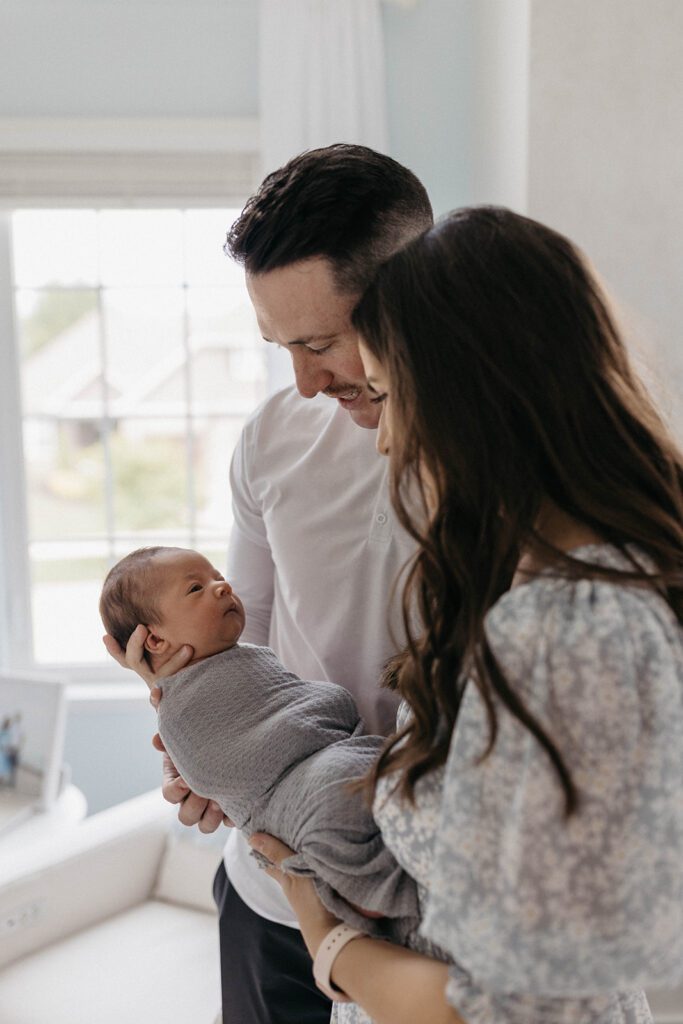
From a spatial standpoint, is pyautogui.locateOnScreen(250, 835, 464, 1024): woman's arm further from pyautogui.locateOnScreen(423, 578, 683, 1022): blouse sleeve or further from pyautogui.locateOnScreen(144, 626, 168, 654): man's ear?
pyautogui.locateOnScreen(144, 626, 168, 654): man's ear

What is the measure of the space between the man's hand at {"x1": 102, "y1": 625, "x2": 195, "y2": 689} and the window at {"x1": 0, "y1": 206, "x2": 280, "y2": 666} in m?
1.87

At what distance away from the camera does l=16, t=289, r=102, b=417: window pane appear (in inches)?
120

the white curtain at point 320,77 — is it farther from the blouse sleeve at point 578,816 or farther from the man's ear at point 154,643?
the blouse sleeve at point 578,816

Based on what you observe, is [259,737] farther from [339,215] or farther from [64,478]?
[64,478]

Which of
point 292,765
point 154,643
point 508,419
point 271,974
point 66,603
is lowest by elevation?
point 271,974

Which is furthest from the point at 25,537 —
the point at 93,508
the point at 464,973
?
the point at 464,973

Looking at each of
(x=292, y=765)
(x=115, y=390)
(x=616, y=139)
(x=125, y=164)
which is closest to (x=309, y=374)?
(x=292, y=765)

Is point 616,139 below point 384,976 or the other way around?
the other way around

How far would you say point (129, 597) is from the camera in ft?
4.38

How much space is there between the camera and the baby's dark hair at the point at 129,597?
52.1 inches

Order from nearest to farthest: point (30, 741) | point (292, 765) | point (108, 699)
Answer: point (292, 765) < point (30, 741) < point (108, 699)

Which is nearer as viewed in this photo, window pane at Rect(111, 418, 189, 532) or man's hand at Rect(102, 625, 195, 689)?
man's hand at Rect(102, 625, 195, 689)

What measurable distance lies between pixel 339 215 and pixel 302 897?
78 cm

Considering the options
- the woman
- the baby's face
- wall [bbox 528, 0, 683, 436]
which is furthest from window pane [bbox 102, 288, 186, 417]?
the woman
